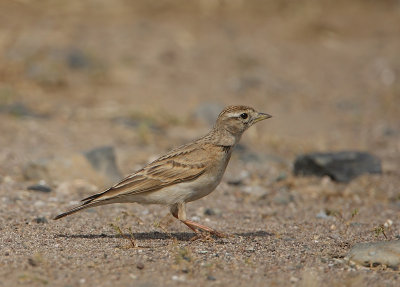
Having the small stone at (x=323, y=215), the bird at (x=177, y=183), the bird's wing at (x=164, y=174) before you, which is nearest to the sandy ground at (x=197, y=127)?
the small stone at (x=323, y=215)

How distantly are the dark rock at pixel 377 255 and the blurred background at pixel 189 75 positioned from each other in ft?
15.1

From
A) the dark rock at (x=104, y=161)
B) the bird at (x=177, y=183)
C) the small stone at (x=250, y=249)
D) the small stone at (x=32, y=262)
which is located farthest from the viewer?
the dark rock at (x=104, y=161)

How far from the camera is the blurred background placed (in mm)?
11109

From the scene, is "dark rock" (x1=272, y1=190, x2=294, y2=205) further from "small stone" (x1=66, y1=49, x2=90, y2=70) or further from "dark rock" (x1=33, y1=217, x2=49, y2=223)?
"small stone" (x1=66, y1=49, x2=90, y2=70)

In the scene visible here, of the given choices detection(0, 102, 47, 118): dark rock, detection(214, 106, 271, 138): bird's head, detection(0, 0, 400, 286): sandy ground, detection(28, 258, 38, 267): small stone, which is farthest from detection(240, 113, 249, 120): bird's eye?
detection(0, 102, 47, 118): dark rock

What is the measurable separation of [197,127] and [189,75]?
9.06ft

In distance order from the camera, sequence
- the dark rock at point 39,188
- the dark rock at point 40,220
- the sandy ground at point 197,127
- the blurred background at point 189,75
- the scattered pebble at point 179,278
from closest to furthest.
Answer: the scattered pebble at point 179,278 → the sandy ground at point 197,127 → the dark rock at point 40,220 → the dark rock at point 39,188 → the blurred background at point 189,75

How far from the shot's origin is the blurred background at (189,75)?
11109mm

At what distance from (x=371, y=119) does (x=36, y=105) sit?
6.43 meters

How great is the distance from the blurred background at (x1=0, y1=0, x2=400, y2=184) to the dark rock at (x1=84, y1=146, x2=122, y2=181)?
0.79 m

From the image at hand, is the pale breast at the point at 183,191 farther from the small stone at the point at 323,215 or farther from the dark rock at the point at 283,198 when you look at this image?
the dark rock at the point at 283,198

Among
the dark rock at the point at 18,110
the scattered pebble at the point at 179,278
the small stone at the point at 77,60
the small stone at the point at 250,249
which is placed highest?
the small stone at the point at 77,60

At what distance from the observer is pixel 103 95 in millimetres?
12953

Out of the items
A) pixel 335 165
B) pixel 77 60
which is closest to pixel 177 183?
pixel 335 165
